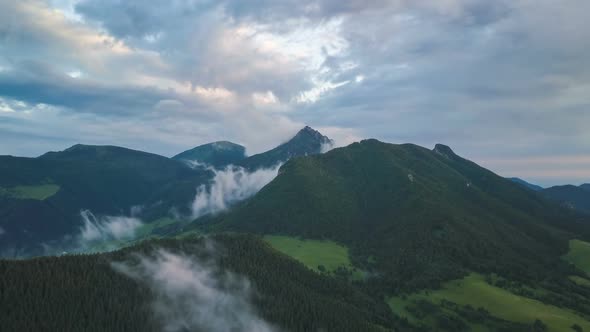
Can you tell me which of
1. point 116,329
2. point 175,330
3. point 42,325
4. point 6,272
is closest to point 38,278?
point 6,272

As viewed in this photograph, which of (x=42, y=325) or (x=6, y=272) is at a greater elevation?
(x=6, y=272)

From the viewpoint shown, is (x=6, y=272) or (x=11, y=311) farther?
(x=6, y=272)

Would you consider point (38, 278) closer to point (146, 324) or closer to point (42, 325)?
point (42, 325)

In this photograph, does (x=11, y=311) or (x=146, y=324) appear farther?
(x=146, y=324)

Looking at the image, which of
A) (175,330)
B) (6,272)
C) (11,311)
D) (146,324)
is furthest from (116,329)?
(6,272)

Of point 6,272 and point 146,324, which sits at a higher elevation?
point 6,272

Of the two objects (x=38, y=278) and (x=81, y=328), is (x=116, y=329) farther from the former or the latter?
(x=38, y=278)

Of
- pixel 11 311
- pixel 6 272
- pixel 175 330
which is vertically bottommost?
pixel 175 330
